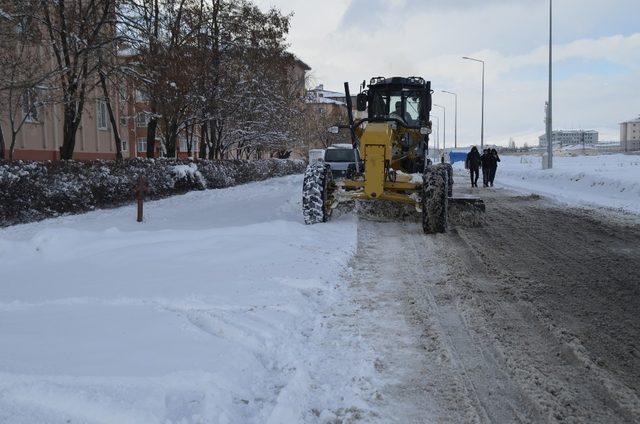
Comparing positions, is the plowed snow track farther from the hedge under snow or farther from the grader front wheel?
the hedge under snow

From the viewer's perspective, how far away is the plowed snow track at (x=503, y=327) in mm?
3320

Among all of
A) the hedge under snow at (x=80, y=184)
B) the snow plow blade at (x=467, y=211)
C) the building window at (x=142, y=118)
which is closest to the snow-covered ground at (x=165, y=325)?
the snow plow blade at (x=467, y=211)

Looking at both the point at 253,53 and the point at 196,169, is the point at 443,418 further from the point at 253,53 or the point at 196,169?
the point at 253,53

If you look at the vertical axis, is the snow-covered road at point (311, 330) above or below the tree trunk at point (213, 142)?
below

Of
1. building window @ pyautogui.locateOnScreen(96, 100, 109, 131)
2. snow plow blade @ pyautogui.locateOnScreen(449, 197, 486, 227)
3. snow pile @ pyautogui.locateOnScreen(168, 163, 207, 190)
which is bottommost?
snow plow blade @ pyautogui.locateOnScreen(449, 197, 486, 227)

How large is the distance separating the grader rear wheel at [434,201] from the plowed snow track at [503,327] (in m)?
0.75

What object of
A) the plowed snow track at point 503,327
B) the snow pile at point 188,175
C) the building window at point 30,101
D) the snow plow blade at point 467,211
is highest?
the building window at point 30,101

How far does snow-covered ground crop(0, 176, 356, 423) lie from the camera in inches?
118

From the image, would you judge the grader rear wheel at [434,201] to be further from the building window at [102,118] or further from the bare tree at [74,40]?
the building window at [102,118]

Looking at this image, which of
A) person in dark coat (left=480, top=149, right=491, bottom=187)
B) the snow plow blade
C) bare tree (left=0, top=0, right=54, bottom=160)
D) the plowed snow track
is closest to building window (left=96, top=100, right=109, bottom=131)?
bare tree (left=0, top=0, right=54, bottom=160)

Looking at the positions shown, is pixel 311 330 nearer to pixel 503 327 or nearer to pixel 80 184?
pixel 503 327

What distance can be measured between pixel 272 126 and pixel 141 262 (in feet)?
81.9

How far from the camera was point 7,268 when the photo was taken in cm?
637

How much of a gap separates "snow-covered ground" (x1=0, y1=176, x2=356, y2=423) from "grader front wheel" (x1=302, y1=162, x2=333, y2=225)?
5.14ft
